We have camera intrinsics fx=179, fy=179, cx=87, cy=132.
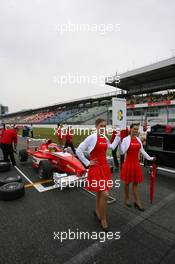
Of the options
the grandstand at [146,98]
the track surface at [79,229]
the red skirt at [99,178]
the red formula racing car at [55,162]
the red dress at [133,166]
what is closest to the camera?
the track surface at [79,229]

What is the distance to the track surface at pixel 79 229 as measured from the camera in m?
2.26

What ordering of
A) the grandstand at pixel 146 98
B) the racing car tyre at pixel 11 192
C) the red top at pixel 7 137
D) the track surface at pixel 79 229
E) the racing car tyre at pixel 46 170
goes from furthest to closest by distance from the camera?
the grandstand at pixel 146 98 → the red top at pixel 7 137 → the racing car tyre at pixel 46 170 → the racing car tyre at pixel 11 192 → the track surface at pixel 79 229

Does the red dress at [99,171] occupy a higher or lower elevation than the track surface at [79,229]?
higher

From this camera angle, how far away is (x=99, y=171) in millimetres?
2889

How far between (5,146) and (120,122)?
4.62 meters

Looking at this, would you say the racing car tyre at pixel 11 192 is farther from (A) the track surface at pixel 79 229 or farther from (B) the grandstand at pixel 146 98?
(B) the grandstand at pixel 146 98

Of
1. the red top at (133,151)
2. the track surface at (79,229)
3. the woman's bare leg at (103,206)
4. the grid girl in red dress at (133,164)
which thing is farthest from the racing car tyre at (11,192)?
the red top at (133,151)

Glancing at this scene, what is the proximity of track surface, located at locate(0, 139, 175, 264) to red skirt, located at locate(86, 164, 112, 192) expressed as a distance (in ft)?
2.10

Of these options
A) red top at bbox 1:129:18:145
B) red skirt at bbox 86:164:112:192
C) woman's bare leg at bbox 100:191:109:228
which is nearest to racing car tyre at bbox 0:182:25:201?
red skirt at bbox 86:164:112:192

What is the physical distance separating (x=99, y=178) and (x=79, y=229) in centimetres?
85

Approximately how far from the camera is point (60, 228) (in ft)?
9.28

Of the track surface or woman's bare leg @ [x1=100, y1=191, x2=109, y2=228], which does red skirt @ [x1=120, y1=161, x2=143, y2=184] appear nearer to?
the track surface

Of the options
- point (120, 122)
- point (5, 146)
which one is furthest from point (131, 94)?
point (5, 146)

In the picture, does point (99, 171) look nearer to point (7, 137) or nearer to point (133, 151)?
point (133, 151)
